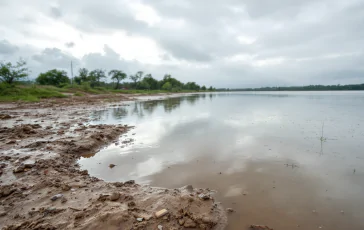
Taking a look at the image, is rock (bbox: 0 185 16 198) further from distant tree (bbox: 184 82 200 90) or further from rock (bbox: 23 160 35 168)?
distant tree (bbox: 184 82 200 90)

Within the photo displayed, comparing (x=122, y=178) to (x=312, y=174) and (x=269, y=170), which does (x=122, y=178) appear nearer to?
(x=269, y=170)

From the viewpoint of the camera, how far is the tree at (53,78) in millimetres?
53469

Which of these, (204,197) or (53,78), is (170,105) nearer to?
(204,197)

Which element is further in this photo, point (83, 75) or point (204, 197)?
point (83, 75)

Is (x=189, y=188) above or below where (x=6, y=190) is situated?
below

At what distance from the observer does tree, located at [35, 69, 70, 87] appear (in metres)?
53.5

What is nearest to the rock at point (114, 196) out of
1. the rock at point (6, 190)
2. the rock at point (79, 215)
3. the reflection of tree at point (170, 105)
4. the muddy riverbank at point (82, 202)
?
the muddy riverbank at point (82, 202)

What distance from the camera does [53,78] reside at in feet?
181

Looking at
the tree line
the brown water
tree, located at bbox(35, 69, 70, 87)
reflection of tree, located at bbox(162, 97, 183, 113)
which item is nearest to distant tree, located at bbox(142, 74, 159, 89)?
the tree line

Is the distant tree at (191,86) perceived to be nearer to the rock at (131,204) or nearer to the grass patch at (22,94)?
the grass patch at (22,94)

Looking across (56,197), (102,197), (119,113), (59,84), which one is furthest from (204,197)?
(59,84)

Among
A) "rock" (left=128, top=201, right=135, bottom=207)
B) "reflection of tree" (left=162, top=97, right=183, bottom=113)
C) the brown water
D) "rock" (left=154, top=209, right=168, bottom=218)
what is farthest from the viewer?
"reflection of tree" (left=162, top=97, right=183, bottom=113)

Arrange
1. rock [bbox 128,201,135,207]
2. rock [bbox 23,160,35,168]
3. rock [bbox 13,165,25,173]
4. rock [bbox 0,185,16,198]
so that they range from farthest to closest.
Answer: rock [bbox 23,160,35,168] → rock [bbox 13,165,25,173] → rock [bbox 0,185,16,198] → rock [bbox 128,201,135,207]

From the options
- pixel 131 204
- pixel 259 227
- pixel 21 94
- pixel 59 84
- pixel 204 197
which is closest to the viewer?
pixel 259 227
